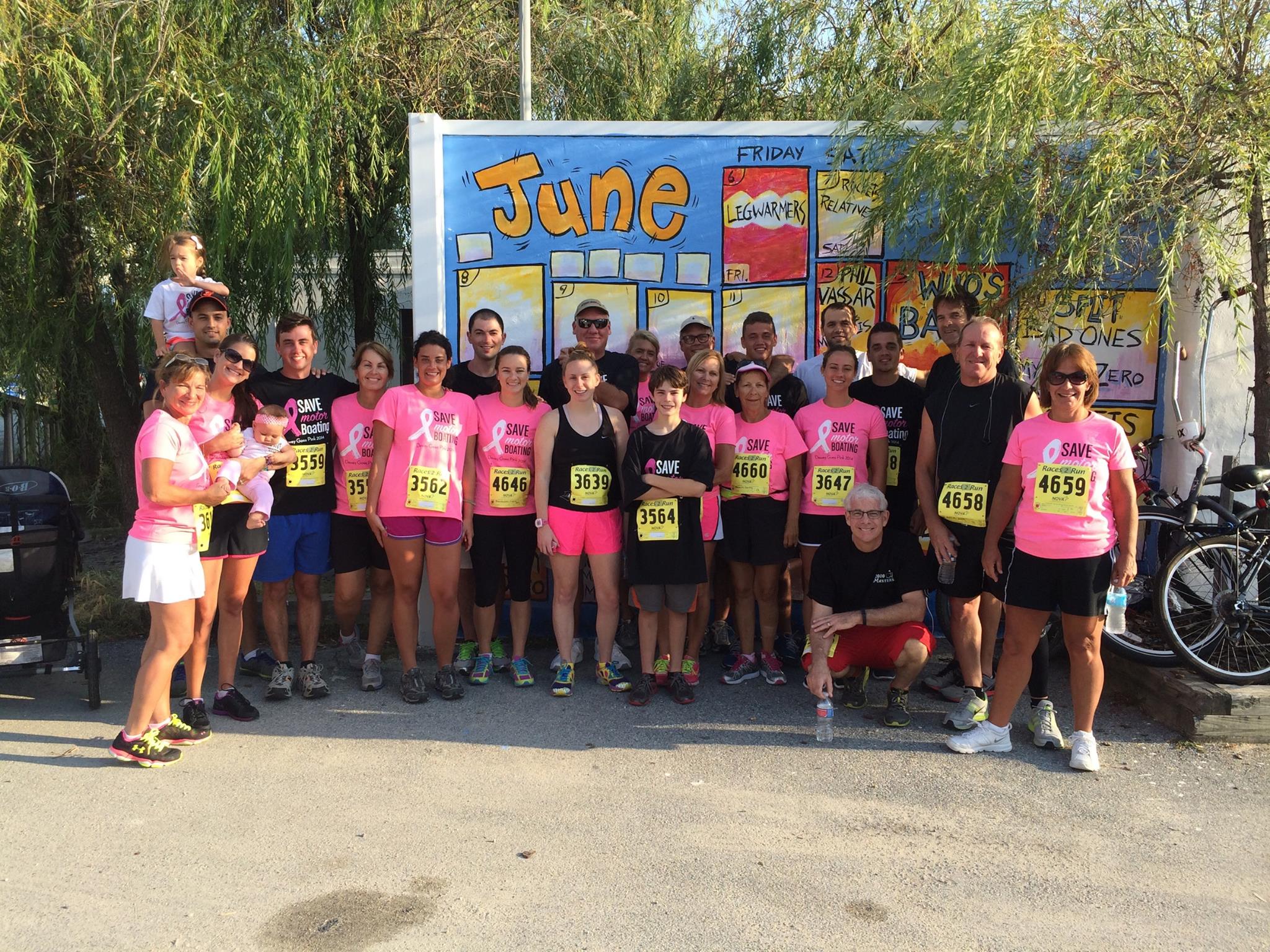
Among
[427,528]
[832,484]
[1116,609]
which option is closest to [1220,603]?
[1116,609]

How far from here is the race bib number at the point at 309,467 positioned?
568cm

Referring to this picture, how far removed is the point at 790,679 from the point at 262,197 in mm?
4511

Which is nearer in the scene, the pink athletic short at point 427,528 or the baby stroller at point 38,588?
the baby stroller at point 38,588

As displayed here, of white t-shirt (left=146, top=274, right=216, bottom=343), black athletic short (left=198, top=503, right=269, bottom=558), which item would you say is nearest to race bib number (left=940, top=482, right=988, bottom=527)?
black athletic short (left=198, top=503, right=269, bottom=558)

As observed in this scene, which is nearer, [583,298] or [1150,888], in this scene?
[1150,888]

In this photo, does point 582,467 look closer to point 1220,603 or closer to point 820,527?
point 820,527

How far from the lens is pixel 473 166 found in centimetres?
683

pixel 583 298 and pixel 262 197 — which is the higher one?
pixel 262 197

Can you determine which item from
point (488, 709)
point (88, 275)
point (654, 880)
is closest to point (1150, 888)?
point (654, 880)

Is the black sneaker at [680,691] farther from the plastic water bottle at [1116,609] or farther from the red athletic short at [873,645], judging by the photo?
the plastic water bottle at [1116,609]

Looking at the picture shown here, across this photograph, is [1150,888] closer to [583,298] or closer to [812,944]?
[812,944]

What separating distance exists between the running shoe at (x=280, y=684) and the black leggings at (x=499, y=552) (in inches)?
43.5

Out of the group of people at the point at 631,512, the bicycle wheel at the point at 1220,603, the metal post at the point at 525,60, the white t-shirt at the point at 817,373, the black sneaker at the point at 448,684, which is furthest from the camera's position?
the metal post at the point at 525,60

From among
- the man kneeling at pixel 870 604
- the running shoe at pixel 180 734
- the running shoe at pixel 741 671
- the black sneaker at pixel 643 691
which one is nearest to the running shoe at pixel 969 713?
the man kneeling at pixel 870 604
